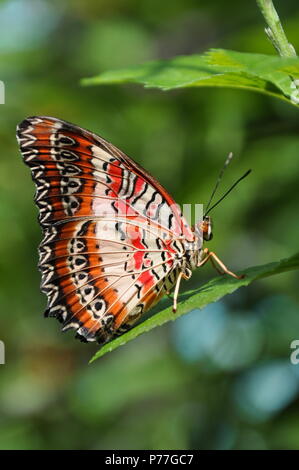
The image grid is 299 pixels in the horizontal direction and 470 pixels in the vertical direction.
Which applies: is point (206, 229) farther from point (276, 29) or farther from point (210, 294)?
Result: point (276, 29)

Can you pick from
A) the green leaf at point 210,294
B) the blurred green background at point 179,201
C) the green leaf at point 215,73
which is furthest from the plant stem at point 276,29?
the blurred green background at point 179,201

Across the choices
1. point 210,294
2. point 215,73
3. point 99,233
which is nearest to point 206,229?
point 99,233

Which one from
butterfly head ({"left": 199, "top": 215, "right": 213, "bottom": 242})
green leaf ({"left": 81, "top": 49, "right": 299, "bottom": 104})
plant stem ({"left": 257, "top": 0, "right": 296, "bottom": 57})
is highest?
plant stem ({"left": 257, "top": 0, "right": 296, "bottom": 57})

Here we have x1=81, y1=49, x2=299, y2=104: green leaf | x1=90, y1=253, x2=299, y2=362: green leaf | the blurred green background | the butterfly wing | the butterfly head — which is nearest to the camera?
x1=81, y1=49, x2=299, y2=104: green leaf

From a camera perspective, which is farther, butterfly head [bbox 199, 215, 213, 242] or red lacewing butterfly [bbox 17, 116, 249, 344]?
butterfly head [bbox 199, 215, 213, 242]

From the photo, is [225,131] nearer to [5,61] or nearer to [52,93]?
[52,93]

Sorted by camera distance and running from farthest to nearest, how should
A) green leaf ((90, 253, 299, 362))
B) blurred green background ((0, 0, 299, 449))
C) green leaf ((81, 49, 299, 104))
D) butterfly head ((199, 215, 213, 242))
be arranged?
blurred green background ((0, 0, 299, 449)) < butterfly head ((199, 215, 213, 242)) < green leaf ((90, 253, 299, 362)) < green leaf ((81, 49, 299, 104))

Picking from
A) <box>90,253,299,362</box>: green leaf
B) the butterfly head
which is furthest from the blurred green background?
<box>90,253,299,362</box>: green leaf

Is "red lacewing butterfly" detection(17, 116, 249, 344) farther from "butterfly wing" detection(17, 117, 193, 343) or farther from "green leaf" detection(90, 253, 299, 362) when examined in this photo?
"green leaf" detection(90, 253, 299, 362)

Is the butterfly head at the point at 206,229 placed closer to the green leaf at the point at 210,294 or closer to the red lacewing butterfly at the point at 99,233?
the red lacewing butterfly at the point at 99,233
